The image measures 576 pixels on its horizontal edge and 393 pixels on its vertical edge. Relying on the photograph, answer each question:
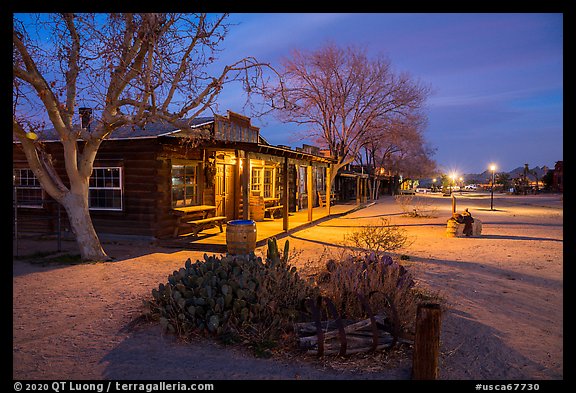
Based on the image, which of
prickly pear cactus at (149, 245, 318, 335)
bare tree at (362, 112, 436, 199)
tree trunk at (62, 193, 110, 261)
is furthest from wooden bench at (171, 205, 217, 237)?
bare tree at (362, 112, 436, 199)

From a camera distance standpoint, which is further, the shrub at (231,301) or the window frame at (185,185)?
the window frame at (185,185)

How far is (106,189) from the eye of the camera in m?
12.7

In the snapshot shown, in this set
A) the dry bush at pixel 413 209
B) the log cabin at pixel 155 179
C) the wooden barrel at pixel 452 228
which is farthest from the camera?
the dry bush at pixel 413 209

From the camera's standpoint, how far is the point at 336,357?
417cm

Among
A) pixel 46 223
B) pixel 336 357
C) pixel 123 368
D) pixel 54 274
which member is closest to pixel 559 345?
pixel 336 357

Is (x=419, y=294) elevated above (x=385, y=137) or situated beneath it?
situated beneath

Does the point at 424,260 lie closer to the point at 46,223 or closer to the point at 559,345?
the point at 559,345

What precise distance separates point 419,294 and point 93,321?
4.35m

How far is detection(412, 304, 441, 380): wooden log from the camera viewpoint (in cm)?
352

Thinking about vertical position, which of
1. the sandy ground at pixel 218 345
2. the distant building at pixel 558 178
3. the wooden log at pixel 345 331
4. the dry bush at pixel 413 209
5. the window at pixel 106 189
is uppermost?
the distant building at pixel 558 178

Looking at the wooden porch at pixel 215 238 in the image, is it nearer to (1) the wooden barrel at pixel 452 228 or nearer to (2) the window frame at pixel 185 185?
(2) the window frame at pixel 185 185

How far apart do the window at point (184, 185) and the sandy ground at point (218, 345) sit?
320 centimetres

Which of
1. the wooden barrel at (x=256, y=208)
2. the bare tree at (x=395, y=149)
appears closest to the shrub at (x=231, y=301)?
the wooden barrel at (x=256, y=208)

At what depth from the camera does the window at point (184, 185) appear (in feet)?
42.0
